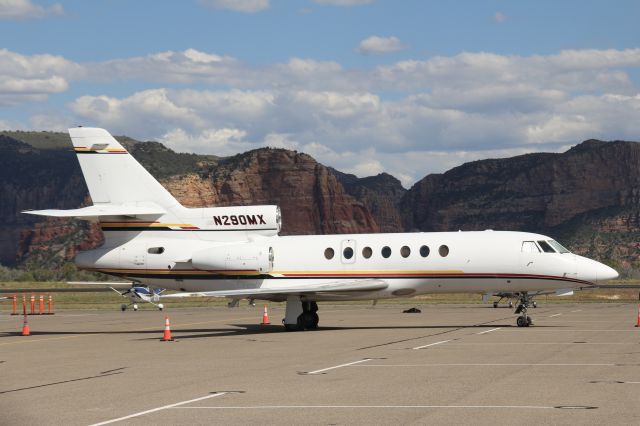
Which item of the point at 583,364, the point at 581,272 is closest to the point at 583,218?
the point at 581,272

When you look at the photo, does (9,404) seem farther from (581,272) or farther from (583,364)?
(581,272)

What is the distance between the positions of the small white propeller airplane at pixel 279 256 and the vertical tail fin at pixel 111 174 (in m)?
0.03

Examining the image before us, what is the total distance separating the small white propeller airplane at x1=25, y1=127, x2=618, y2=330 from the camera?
3262 cm

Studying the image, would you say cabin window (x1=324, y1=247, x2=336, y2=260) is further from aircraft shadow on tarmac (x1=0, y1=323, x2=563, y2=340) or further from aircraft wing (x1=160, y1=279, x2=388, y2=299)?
aircraft shadow on tarmac (x1=0, y1=323, x2=563, y2=340)

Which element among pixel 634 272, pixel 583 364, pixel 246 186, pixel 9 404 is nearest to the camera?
pixel 9 404

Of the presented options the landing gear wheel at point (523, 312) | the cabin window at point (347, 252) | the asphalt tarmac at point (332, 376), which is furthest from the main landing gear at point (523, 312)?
the cabin window at point (347, 252)

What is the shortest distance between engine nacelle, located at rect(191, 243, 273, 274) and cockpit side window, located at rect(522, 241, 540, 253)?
8225mm

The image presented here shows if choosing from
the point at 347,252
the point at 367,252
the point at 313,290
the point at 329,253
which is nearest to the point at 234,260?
the point at 313,290

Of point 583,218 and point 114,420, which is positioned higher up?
point 583,218

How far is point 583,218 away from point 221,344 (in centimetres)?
16608

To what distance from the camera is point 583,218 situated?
7318 inches

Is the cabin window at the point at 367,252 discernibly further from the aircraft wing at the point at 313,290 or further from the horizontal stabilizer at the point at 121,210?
the horizontal stabilizer at the point at 121,210

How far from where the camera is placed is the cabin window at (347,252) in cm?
3341

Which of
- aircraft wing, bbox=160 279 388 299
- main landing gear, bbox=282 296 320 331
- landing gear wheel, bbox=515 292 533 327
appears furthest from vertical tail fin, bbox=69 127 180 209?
landing gear wheel, bbox=515 292 533 327
